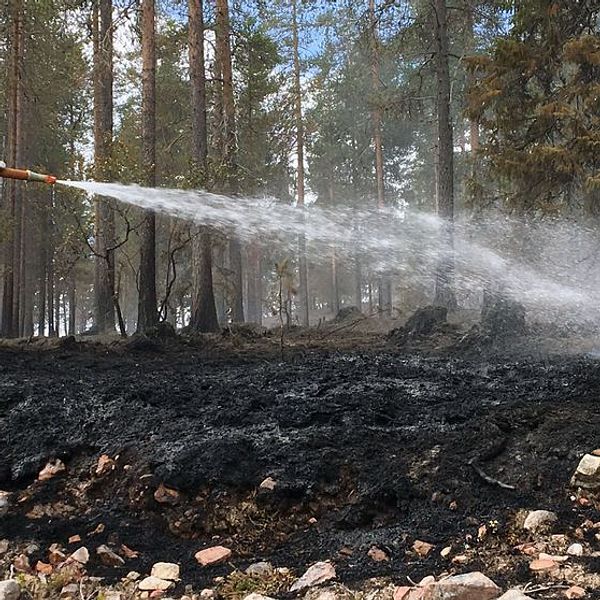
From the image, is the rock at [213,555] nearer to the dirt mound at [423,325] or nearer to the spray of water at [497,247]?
the spray of water at [497,247]

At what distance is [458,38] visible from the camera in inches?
766

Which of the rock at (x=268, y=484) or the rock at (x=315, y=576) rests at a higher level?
the rock at (x=268, y=484)

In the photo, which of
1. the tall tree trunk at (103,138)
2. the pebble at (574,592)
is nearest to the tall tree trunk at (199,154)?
the tall tree trunk at (103,138)

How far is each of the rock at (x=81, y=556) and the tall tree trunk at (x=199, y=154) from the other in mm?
10190

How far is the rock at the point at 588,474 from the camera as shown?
307 centimetres

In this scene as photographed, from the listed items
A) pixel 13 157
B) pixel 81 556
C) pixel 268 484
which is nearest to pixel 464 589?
pixel 268 484

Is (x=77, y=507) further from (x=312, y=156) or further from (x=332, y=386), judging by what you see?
(x=312, y=156)

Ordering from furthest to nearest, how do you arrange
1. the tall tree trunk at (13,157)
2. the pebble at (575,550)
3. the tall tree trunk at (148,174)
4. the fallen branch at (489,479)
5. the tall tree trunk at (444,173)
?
the tall tree trunk at (13,157)
the tall tree trunk at (444,173)
the tall tree trunk at (148,174)
the fallen branch at (489,479)
the pebble at (575,550)

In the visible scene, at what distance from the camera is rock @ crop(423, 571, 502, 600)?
85.9 inches

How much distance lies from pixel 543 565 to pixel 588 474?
88 centimetres

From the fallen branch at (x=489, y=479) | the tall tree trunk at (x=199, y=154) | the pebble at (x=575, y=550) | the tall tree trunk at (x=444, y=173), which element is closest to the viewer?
the pebble at (x=575, y=550)

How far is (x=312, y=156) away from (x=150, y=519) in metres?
34.7

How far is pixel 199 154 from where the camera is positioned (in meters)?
13.5

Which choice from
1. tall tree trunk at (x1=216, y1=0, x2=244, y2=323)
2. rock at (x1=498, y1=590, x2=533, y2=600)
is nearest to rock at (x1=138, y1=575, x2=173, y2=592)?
rock at (x1=498, y1=590, x2=533, y2=600)
